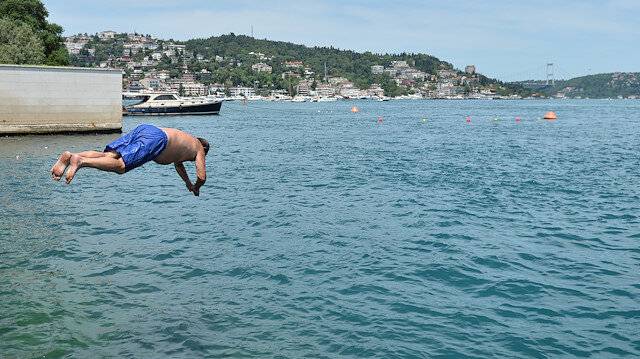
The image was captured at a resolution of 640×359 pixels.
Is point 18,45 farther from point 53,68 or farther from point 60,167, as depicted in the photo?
point 60,167

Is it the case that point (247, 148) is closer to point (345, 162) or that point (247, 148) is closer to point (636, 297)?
→ point (345, 162)

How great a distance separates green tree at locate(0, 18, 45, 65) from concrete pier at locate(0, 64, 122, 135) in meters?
11.5

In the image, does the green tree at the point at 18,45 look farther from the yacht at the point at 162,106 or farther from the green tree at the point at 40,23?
the yacht at the point at 162,106

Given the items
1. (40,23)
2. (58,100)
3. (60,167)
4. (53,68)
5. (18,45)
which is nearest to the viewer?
(60,167)

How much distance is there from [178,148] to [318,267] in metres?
5.58

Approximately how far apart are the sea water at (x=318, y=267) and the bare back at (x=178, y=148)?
2773 millimetres

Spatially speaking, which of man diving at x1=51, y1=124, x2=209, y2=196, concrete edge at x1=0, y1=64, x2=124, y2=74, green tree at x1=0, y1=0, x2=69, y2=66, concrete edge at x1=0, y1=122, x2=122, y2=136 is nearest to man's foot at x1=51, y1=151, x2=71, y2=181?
man diving at x1=51, y1=124, x2=209, y2=196

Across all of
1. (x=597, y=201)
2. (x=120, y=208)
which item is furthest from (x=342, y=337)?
(x=597, y=201)

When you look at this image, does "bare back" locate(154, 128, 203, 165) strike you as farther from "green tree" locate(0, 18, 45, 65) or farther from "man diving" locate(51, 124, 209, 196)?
"green tree" locate(0, 18, 45, 65)

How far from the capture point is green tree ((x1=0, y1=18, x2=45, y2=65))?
51.2 m

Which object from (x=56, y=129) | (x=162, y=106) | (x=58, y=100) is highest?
(x=58, y=100)

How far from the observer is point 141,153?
26.8ft

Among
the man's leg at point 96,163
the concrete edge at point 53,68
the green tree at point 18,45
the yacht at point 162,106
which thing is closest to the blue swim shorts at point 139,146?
the man's leg at point 96,163

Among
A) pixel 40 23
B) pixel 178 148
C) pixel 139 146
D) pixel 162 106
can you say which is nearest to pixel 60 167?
pixel 139 146
